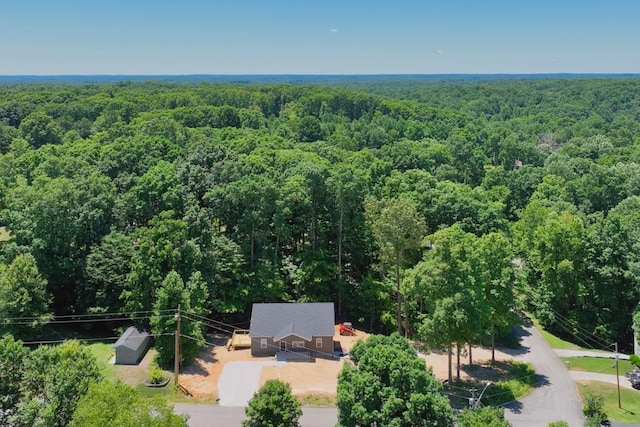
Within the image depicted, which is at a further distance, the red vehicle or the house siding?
→ the red vehicle

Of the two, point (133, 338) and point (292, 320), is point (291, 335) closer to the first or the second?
point (292, 320)

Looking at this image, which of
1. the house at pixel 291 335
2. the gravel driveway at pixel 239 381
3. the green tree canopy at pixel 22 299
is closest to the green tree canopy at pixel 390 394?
the gravel driveway at pixel 239 381

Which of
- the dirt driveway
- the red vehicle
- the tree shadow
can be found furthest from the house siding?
the red vehicle

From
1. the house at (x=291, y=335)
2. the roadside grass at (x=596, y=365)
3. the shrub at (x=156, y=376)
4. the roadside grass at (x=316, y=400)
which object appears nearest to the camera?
the roadside grass at (x=316, y=400)

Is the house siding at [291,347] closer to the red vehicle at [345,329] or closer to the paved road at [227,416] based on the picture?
the red vehicle at [345,329]

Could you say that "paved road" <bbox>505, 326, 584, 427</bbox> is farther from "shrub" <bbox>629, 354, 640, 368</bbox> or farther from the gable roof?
the gable roof

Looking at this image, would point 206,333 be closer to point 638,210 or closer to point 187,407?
point 187,407
